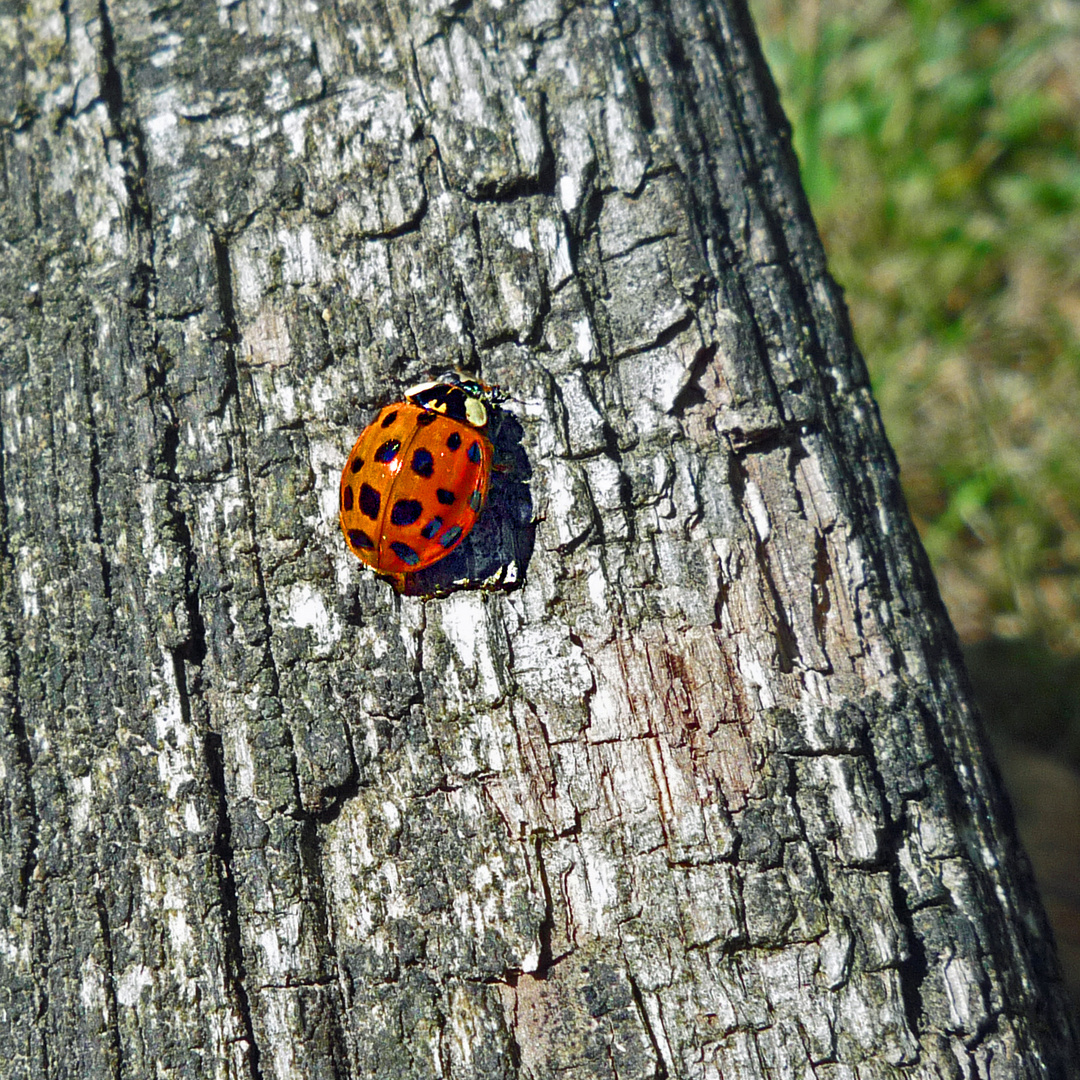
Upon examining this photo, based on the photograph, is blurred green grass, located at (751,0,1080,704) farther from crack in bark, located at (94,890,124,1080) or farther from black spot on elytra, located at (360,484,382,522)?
crack in bark, located at (94,890,124,1080)

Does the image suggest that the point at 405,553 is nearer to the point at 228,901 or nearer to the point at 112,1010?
the point at 228,901

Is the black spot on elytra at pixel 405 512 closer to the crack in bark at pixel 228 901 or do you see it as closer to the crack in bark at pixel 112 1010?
the crack in bark at pixel 228 901

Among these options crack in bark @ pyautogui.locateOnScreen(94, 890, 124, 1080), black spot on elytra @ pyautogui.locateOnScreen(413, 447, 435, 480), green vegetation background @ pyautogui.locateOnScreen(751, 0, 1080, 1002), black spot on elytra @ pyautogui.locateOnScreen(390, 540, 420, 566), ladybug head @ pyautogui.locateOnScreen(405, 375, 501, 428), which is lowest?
crack in bark @ pyautogui.locateOnScreen(94, 890, 124, 1080)

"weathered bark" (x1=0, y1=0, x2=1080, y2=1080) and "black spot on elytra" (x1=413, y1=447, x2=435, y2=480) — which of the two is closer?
"weathered bark" (x1=0, y1=0, x2=1080, y2=1080)

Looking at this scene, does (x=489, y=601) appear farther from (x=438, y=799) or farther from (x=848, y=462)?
(x=848, y=462)

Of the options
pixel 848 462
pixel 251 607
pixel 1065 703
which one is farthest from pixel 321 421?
pixel 1065 703

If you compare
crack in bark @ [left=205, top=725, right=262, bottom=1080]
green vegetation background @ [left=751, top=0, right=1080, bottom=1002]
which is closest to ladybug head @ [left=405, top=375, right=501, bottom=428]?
crack in bark @ [left=205, top=725, right=262, bottom=1080]

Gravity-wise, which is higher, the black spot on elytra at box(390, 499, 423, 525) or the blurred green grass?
the blurred green grass
